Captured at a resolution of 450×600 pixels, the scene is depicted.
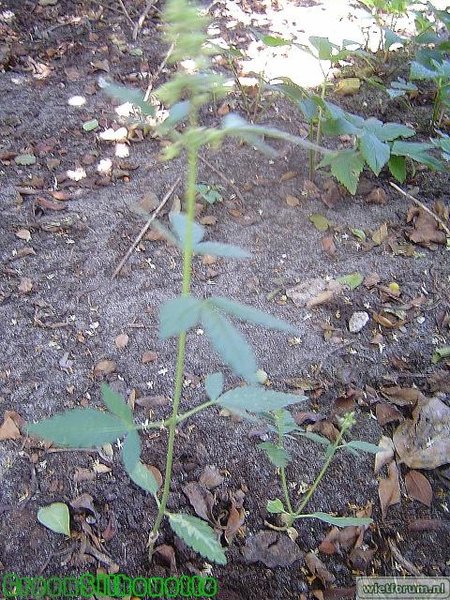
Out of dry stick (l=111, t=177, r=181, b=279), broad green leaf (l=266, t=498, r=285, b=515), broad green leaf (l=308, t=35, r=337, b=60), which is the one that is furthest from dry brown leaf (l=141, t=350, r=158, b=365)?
broad green leaf (l=308, t=35, r=337, b=60)

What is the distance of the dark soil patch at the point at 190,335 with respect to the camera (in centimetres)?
140

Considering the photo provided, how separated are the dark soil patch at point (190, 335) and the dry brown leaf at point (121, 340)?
2 centimetres

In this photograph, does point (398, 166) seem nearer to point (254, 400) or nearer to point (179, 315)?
point (254, 400)


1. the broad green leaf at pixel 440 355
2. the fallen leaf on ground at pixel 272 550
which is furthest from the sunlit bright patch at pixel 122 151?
the fallen leaf on ground at pixel 272 550

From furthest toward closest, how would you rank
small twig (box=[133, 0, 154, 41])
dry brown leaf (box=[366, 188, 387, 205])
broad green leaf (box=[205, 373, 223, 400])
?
1. small twig (box=[133, 0, 154, 41])
2. dry brown leaf (box=[366, 188, 387, 205])
3. broad green leaf (box=[205, 373, 223, 400])

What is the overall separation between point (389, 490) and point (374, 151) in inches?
48.2

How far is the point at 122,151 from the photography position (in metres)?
2.70

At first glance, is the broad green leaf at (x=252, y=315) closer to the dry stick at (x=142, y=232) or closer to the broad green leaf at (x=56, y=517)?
the broad green leaf at (x=56, y=517)

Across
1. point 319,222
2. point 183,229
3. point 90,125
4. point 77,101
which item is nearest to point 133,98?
point 183,229

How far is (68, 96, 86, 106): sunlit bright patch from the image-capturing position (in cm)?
303

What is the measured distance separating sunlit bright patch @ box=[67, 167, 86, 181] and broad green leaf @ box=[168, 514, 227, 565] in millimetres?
1790

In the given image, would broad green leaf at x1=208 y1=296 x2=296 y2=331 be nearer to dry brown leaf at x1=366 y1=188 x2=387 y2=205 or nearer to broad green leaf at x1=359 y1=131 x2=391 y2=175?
broad green leaf at x1=359 y1=131 x2=391 y2=175

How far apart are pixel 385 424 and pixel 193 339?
2.21 feet

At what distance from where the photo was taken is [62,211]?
2383 millimetres
